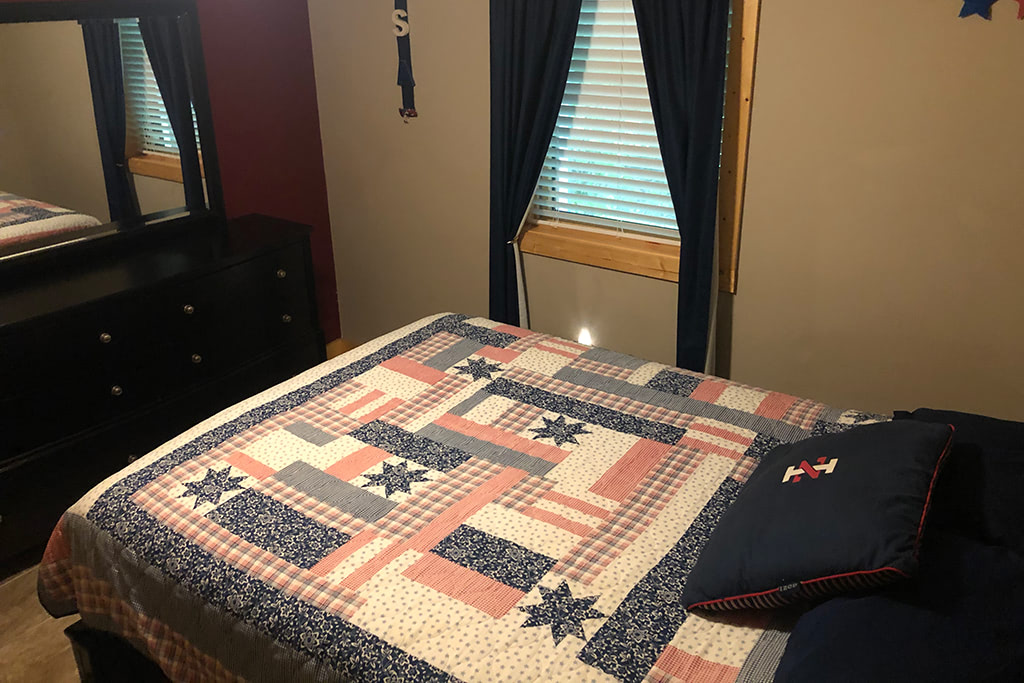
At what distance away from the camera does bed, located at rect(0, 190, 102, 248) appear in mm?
2770

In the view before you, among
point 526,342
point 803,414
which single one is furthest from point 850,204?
point 526,342

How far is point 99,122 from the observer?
9.80ft

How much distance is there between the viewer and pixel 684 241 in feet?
9.61

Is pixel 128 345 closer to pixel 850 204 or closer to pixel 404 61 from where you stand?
pixel 404 61

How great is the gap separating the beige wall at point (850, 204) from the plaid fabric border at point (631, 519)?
1.06 metres

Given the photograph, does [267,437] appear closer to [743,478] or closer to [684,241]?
[743,478]

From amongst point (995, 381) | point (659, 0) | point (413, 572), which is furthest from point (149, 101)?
point (995, 381)

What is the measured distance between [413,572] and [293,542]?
10.9 inches

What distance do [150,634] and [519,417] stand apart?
1.00 m

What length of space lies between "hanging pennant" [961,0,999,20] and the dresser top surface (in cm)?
238

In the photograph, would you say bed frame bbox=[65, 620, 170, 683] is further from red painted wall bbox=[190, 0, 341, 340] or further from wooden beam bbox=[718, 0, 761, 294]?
wooden beam bbox=[718, 0, 761, 294]

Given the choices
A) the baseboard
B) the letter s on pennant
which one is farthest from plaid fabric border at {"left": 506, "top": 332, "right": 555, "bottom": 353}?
the baseboard

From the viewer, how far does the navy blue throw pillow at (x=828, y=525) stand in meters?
1.41

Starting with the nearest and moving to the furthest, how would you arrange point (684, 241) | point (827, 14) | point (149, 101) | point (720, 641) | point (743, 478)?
point (720, 641)
point (743, 478)
point (827, 14)
point (684, 241)
point (149, 101)
